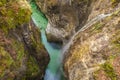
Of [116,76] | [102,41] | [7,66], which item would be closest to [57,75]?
[7,66]

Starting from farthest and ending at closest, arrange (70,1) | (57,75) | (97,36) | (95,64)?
1. (70,1)
2. (57,75)
3. (97,36)
4. (95,64)

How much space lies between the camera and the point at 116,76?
6.37 metres

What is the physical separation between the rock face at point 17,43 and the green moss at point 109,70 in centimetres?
333

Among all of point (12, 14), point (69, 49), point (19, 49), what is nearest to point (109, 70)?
point (69, 49)

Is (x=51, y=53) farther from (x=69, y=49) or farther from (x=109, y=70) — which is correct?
(x=109, y=70)

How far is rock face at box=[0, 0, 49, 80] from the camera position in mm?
8156

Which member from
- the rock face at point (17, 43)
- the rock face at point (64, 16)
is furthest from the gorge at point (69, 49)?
the rock face at point (64, 16)

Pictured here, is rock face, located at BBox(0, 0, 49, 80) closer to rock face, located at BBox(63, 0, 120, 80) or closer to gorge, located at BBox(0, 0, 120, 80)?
gorge, located at BBox(0, 0, 120, 80)

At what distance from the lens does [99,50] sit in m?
7.20

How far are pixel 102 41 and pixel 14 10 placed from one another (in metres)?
3.38

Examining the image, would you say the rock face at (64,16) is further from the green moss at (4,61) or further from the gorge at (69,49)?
the green moss at (4,61)

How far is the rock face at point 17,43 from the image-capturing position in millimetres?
8156

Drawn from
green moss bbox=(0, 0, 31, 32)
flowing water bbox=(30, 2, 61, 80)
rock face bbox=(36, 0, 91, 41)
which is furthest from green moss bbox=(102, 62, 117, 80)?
rock face bbox=(36, 0, 91, 41)

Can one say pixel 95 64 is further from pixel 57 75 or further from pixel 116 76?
pixel 57 75
